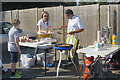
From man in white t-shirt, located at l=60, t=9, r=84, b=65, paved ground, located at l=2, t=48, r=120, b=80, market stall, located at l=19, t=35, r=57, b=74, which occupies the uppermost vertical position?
man in white t-shirt, located at l=60, t=9, r=84, b=65

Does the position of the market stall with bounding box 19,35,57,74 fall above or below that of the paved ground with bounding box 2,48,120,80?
above

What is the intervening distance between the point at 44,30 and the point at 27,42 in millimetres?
906

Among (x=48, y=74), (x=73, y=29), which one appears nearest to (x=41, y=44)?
(x=48, y=74)

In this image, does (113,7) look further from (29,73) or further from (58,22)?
(29,73)

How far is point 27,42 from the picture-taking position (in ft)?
20.2

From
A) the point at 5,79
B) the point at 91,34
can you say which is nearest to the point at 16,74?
the point at 5,79

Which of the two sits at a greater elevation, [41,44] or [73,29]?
[73,29]

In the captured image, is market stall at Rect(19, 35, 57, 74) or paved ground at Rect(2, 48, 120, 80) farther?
market stall at Rect(19, 35, 57, 74)

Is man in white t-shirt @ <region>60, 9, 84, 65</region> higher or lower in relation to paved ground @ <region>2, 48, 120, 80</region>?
higher

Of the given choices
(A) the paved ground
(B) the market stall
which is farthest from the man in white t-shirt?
(B) the market stall

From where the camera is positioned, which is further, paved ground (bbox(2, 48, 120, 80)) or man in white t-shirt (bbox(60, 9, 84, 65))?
man in white t-shirt (bbox(60, 9, 84, 65))

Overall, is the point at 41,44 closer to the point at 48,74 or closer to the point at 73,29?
the point at 48,74

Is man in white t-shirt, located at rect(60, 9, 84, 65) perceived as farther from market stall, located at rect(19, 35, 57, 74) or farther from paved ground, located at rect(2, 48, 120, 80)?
market stall, located at rect(19, 35, 57, 74)

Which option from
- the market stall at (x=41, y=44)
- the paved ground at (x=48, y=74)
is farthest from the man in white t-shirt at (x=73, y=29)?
the market stall at (x=41, y=44)
